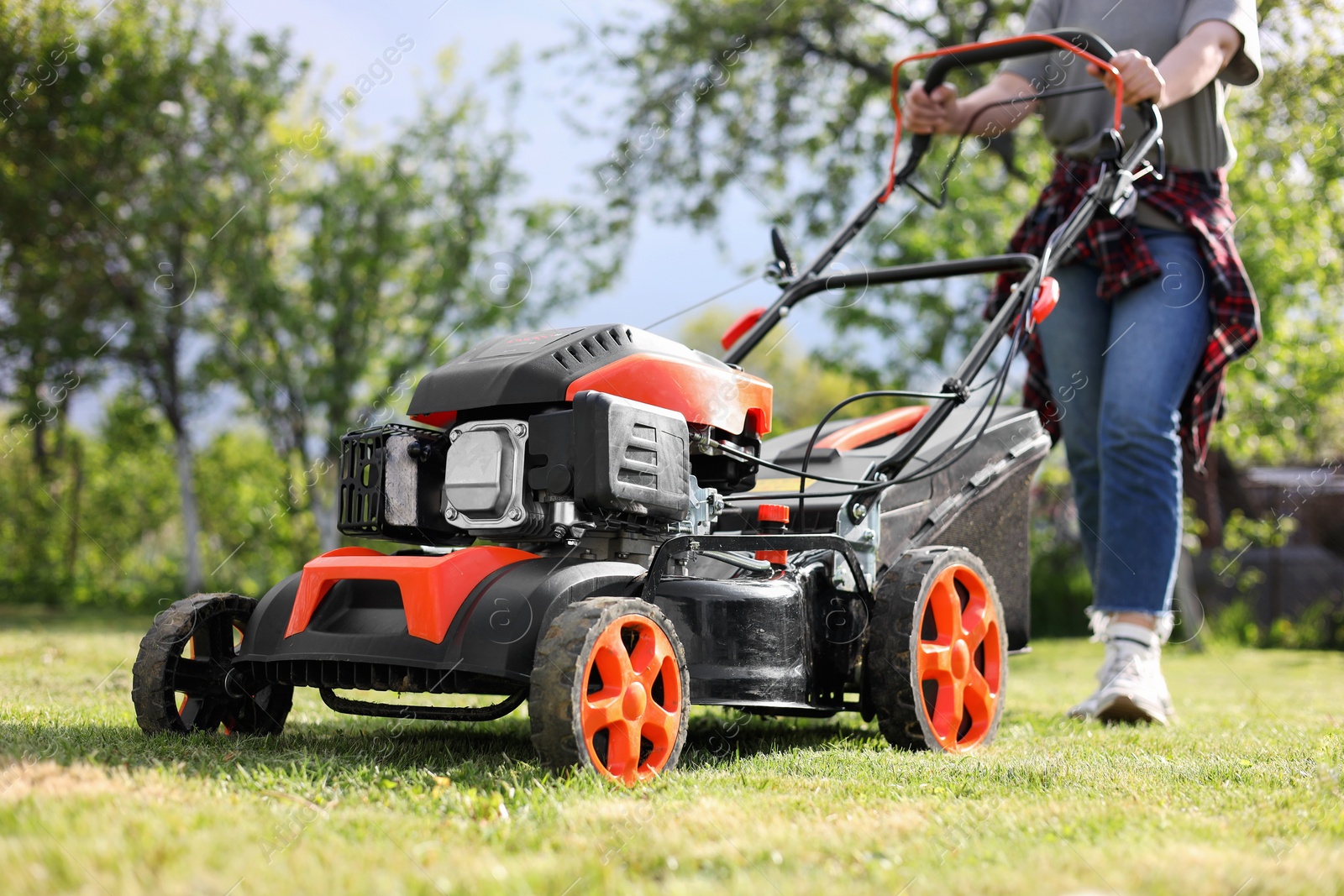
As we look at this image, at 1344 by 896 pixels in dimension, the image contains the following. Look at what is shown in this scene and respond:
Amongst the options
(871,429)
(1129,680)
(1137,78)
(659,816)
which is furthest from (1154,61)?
(659,816)

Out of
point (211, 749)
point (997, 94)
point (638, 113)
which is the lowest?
point (211, 749)

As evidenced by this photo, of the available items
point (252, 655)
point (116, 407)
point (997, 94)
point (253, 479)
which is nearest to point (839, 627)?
point (252, 655)

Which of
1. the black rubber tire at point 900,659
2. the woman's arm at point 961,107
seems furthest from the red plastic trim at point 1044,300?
the woman's arm at point 961,107

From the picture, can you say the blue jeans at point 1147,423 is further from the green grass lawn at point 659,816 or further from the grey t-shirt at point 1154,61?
the green grass lawn at point 659,816

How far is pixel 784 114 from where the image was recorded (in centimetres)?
1077

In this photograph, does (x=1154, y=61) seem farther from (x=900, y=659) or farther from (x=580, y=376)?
(x=580, y=376)

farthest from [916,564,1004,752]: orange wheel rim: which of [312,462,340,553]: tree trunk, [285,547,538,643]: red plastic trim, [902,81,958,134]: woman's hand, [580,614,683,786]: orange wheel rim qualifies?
[312,462,340,553]: tree trunk

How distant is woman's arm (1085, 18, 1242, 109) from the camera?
3.18m

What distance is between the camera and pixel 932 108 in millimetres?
3826

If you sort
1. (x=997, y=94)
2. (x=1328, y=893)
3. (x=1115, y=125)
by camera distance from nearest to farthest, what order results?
(x=1328, y=893) → (x=1115, y=125) → (x=997, y=94)

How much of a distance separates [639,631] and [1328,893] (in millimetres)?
1098

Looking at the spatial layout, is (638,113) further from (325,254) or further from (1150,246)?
(1150,246)

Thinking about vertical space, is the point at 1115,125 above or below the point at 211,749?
above

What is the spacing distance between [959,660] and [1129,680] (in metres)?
0.80
